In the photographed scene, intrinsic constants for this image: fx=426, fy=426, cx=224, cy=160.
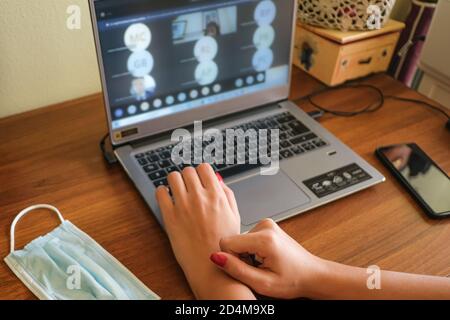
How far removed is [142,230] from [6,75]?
1.56 ft

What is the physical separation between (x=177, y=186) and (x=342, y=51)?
1.86 ft

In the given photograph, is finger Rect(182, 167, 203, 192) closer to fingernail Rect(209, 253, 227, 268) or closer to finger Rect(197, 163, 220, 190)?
finger Rect(197, 163, 220, 190)

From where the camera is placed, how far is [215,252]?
593mm

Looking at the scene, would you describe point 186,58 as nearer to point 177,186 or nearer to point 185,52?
point 185,52

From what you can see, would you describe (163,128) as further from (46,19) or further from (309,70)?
(309,70)

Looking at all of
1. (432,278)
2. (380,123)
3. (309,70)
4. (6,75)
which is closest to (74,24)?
(6,75)

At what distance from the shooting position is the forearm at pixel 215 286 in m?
0.56

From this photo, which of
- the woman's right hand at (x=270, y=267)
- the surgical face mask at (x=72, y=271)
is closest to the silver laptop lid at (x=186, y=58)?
the surgical face mask at (x=72, y=271)

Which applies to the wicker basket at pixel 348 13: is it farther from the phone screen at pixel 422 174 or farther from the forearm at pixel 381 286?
the forearm at pixel 381 286

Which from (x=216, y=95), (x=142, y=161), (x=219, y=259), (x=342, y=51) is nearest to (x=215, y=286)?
(x=219, y=259)

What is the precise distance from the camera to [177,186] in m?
0.67
